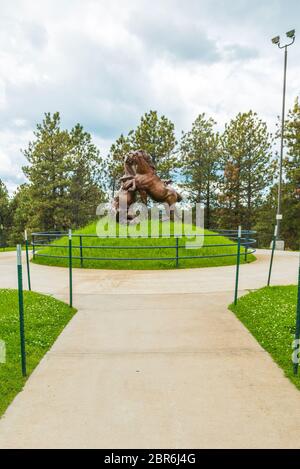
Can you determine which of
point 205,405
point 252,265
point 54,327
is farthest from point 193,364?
point 252,265

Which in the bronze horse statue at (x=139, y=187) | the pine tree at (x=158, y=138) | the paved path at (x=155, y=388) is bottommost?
the paved path at (x=155, y=388)

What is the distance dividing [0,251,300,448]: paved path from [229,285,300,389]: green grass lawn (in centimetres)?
15

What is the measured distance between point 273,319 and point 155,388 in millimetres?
2991

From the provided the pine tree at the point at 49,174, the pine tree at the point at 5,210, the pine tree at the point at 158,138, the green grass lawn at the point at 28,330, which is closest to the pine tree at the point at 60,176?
the pine tree at the point at 49,174

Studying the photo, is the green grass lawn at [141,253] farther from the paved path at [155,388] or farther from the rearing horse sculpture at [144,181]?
the paved path at [155,388]

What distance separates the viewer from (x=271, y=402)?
11.2 ft

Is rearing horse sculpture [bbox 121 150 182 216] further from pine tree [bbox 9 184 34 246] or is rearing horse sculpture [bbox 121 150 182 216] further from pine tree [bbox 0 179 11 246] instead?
pine tree [bbox 0 179 11 246]

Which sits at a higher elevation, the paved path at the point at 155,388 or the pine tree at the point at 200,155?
the pine tree at the point at 200,155

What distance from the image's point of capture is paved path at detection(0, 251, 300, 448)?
2865 millimetres

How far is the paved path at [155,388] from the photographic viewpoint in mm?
2865

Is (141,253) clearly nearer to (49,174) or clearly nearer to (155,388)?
(155,388)

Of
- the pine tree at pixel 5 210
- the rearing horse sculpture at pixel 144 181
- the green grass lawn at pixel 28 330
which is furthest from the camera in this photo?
the pine tree at pixel 5 210

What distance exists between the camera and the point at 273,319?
5.89m

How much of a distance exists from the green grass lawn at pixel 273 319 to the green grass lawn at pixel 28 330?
3.02m
